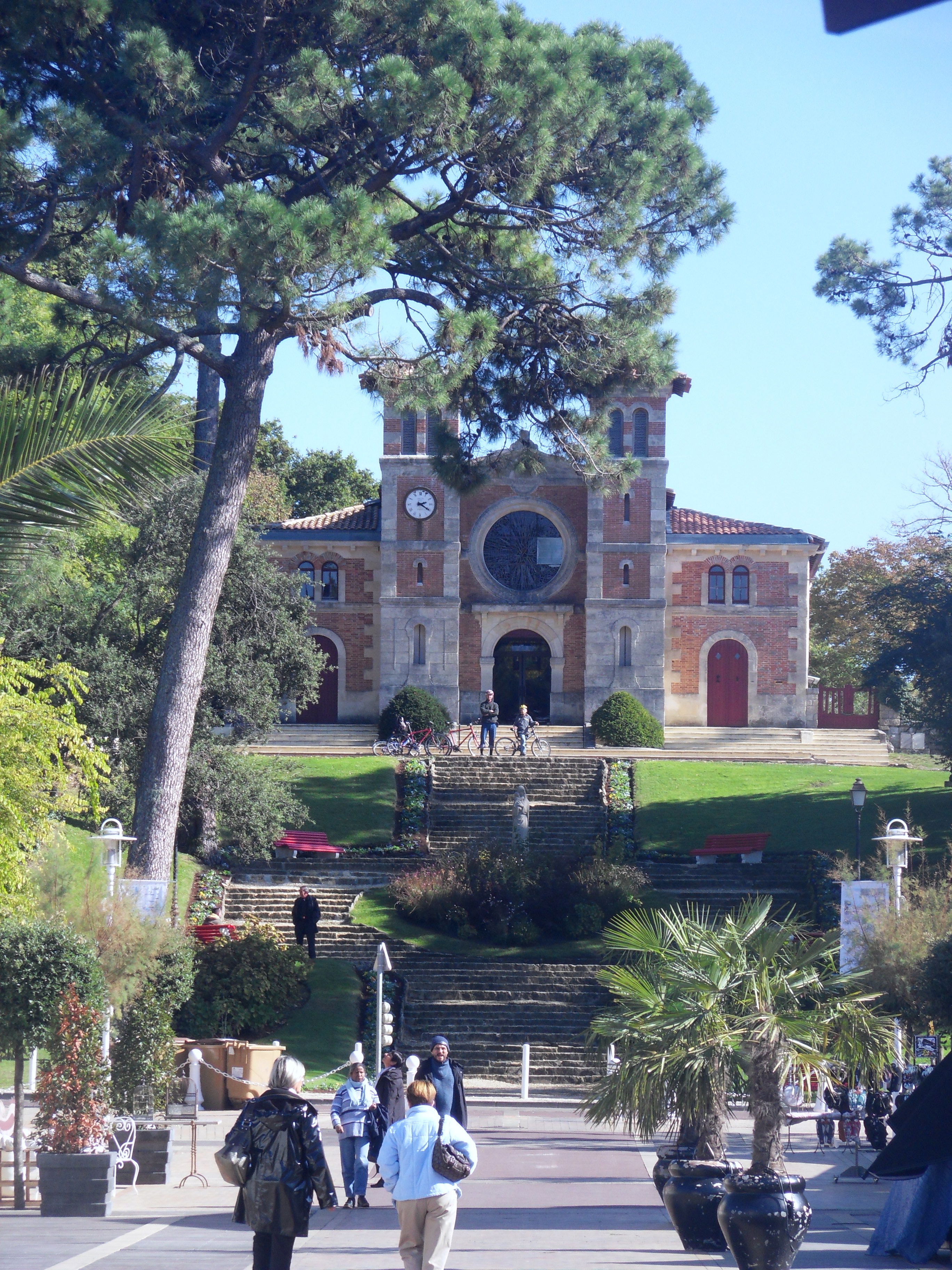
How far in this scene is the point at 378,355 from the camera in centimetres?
1844

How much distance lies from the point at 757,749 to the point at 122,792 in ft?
64.7

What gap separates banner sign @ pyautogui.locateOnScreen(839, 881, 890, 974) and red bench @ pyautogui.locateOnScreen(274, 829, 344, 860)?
Answer: 1536cm

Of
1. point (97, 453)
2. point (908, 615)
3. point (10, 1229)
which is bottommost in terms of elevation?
point (10, 1229)

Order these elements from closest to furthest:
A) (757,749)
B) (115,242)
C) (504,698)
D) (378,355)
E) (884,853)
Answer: (115,242) < (378,355) < (884,853) < (757,749) < (504,698)

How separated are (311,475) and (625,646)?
20848 millimetres

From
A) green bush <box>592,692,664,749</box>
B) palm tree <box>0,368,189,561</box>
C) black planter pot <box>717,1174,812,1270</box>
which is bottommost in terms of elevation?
black planter pot <box>717,1174,812,1270</box>

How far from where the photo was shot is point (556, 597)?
4212 cm

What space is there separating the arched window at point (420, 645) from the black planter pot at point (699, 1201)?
31876 millimetres

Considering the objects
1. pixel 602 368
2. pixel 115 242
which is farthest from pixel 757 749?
pixel 115 242

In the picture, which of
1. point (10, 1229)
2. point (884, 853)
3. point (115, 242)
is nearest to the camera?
point (10, 1229)

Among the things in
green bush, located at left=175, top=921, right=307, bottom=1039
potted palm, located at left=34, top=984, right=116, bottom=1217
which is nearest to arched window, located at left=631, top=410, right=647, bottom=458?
green bush, located at left=175, top=921, right=307, bottom=1039

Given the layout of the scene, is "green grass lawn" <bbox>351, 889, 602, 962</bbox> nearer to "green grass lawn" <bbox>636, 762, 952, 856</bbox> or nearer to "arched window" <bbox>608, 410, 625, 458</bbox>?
"green grass lawn" <bbox>636, 762, 952, 856</bbox>

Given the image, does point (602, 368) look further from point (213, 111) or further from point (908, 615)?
point (908, 615)

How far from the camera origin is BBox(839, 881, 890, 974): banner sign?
14766 mm
